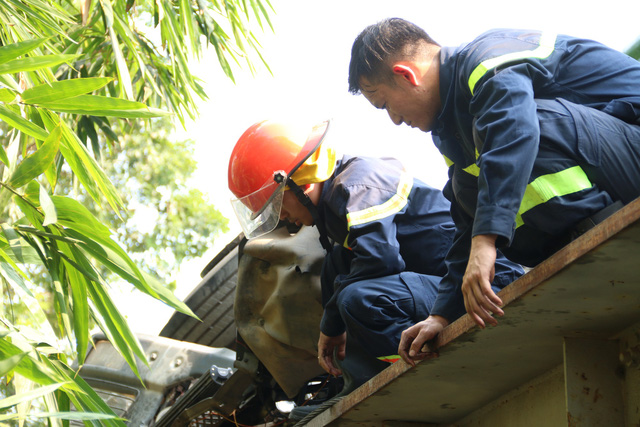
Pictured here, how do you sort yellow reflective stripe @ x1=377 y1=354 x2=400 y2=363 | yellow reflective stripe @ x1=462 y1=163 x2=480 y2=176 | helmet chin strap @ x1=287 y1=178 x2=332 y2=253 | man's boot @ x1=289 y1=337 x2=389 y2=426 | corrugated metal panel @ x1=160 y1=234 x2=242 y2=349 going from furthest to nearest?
corrugated metal panel @ x1=160 y1=234 x2=242 y2=349
helmet chin strap @ x1=287 y1=178 x2=332 y2=253
man's boot @ x1=289 y1=337 x2=389 y2=426
yellow reflective stripe @ x1=377 y1=354 x2=400 y2=363
yellow reflective stripe @ x1=462 y1=163 x2=480 y2=176

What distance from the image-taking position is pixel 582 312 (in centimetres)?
150

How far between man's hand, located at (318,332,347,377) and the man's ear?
98 cm

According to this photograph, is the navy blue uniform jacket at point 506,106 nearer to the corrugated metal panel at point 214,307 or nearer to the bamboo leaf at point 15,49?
the bamboo leaf at point 15,49

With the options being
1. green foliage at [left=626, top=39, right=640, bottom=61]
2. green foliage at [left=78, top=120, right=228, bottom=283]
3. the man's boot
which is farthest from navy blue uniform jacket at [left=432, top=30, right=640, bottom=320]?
green foliage at [left=78, top=120, right=228, bottom=283]

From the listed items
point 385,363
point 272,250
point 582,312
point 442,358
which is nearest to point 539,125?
point 582,312

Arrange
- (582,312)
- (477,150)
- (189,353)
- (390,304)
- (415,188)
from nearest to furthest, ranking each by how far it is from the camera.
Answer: (582,312) → (477,150) → (390,304) → (415,188) → (189,353)

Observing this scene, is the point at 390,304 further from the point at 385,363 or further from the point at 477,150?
the point at 477,150

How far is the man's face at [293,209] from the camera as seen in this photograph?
110 inches

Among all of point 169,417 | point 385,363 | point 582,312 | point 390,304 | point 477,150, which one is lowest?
point 169,417

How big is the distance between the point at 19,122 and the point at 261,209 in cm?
114

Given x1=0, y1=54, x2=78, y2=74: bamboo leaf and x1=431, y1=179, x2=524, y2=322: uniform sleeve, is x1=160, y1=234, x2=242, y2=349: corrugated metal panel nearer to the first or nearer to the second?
x1=431, y1=179, x2=524, y2=322: uniform sleeve

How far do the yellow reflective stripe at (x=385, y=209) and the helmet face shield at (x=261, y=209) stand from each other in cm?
40

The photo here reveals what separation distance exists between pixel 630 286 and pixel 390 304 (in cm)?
98

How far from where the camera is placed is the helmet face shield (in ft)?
9.12
